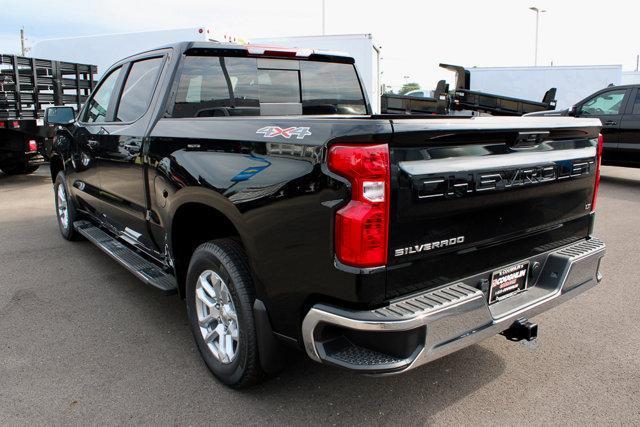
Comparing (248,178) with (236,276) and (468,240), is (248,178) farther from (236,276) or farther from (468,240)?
(468,240)

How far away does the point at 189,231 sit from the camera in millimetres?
3344

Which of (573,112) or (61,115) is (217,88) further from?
(573,112)

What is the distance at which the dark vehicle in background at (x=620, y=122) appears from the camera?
32.5 feet

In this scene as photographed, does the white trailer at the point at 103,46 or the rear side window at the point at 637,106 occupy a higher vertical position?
the white trailer at the point at 103,46

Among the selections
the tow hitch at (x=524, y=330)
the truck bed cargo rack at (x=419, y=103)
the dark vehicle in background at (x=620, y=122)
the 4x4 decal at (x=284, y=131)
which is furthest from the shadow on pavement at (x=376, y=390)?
the truck bed cargo rack at (x=419, y=103)

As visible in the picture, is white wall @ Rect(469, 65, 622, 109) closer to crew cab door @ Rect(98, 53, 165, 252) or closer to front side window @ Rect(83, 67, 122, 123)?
front side window @ Rect(83, 67, 122, 123)

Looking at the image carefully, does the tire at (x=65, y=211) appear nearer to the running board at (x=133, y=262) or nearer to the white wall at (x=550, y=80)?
the running board at (x=133, y=262)

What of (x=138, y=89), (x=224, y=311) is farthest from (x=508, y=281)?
(x=138, y=89)

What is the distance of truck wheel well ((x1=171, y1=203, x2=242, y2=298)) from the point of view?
3.14 metres

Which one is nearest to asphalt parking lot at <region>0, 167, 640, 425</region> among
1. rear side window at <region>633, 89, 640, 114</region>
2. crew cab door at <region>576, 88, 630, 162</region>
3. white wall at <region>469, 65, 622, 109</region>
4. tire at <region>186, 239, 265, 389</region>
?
tire at <region>186, 239, 265, 389</region>

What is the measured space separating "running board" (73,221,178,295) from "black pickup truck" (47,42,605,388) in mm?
22

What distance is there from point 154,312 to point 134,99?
5.42 feet

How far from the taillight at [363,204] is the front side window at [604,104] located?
33.4ft

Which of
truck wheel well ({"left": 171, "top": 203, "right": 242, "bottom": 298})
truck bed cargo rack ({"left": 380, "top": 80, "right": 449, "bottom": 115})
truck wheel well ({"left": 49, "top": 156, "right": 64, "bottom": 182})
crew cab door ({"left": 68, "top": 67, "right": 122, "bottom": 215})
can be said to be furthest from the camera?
truck bed cargo rack ({"left": 380, "top": 80, "right": 449, "bottom": 115})
